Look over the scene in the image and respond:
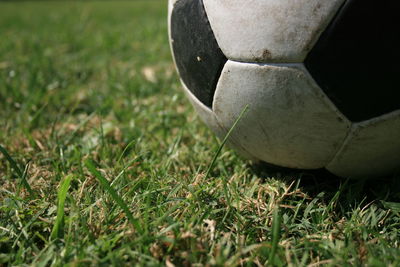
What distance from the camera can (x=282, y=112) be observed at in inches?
60.9

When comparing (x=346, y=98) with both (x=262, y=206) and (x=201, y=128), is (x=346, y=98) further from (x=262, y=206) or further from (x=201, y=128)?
(x=201, y=128)

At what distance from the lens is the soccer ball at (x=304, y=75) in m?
1.41

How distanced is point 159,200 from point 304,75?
0.67m

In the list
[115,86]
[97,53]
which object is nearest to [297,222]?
[115,86]

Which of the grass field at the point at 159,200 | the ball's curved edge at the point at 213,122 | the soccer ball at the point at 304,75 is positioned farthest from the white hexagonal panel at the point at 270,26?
the grass field at the point at 159,200

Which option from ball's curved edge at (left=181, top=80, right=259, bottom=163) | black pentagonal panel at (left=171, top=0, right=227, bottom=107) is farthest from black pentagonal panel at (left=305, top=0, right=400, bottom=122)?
ball's curved edge at (left=181, top=80, right=259, bottom=163)

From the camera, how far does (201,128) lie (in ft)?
8.11

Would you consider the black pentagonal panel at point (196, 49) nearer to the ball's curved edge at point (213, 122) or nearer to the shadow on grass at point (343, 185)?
the ball's curved edge at point (213, 122)

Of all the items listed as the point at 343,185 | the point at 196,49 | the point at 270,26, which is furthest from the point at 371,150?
the point at 196,49

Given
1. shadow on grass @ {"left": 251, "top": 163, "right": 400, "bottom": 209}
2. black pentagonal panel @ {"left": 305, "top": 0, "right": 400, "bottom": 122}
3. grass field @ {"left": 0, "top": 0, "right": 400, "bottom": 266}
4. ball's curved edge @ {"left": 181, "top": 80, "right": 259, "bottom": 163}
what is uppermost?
black pentagonal panel @ {"left": 305, "top": 0, "right": 400, "bottom": 122}

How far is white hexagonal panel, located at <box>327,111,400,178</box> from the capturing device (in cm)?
154

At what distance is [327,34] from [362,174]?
62cm

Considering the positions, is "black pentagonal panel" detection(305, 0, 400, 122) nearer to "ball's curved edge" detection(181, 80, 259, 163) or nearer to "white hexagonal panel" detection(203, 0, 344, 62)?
"white hexagonal panel" detection(203, 0, 344, 62)

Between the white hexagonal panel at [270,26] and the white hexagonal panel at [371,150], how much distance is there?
349 mm
